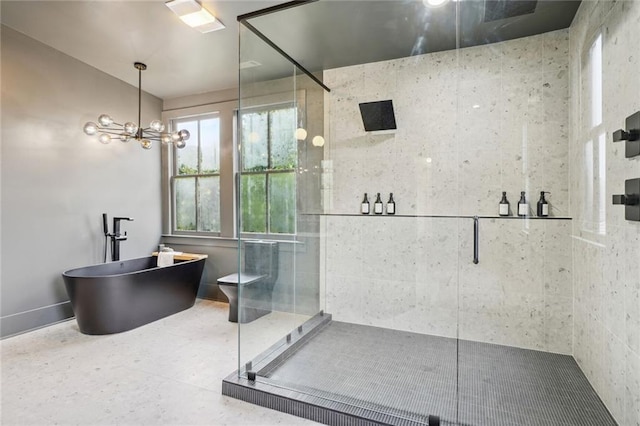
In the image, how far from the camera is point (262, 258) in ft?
9.93

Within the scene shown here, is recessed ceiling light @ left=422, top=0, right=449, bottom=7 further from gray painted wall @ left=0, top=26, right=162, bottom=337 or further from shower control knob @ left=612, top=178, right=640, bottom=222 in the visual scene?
gray painted wall @ left=0, top=26, right=162, bottom=337

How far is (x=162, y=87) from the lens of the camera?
14.3 ft

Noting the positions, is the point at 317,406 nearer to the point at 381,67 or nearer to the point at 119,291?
the point at 119,291

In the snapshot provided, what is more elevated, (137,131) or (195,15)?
(195,15)

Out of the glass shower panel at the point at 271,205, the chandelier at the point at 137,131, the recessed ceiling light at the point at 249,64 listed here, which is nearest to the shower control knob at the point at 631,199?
the glass shower panel at the point at 271,205

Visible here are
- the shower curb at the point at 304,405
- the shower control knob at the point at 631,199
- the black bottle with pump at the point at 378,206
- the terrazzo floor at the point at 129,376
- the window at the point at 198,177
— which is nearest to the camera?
the shower control knob at the point at 631,199

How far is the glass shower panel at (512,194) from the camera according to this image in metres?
2.62

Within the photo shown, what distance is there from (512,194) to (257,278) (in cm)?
234

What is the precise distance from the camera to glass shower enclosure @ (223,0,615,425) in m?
2.37

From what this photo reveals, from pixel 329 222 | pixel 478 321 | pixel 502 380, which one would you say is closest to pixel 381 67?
pixel 329 222

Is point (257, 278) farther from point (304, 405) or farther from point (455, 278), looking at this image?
point (455, 278)

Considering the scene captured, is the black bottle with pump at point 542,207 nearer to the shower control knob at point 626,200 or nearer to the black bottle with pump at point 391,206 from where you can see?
the shower control knob at point 626,200

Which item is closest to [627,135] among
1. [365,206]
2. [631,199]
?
[631,199]

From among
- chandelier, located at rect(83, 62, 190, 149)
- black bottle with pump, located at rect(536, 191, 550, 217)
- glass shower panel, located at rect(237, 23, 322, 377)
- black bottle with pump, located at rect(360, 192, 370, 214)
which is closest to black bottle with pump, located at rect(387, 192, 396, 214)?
black bottle with pump, located at rect(360, 192, 370, 214)
